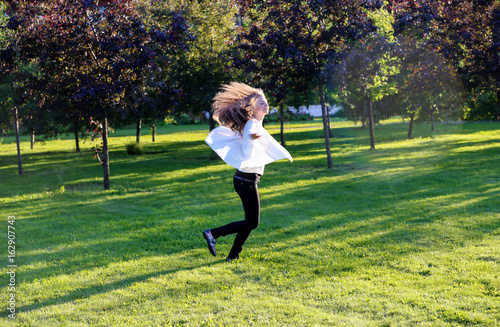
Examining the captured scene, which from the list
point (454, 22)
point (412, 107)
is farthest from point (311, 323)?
point (412, 107)

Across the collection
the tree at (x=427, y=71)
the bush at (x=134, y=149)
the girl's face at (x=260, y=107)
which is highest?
the tree at (x=427, y=71)

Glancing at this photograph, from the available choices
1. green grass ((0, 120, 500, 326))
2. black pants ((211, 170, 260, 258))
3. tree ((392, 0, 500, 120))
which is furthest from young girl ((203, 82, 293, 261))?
tree ((392, 0, 500, 120))

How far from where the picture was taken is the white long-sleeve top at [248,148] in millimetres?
5523

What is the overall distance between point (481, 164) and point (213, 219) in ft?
34.5

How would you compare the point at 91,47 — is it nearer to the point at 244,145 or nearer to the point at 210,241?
the point at 244,145

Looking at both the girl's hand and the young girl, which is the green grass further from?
the girl's hand

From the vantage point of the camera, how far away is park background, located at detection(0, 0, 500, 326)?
15.8 feet

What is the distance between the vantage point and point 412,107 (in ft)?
70.1

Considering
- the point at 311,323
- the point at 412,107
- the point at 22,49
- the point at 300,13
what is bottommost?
the point at 311,323

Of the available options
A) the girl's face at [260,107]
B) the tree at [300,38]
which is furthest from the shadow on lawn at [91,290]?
the tree at [300,38]

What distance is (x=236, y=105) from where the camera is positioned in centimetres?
580

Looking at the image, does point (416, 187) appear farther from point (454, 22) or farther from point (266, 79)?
point (266, 79)

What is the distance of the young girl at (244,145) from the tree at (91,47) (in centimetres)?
578

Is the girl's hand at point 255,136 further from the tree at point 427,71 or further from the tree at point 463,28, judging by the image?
the tree at point 427,71
